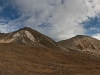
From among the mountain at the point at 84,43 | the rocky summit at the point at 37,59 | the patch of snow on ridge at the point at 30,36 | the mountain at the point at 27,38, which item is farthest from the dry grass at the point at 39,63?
the mountain at the point at 84,43

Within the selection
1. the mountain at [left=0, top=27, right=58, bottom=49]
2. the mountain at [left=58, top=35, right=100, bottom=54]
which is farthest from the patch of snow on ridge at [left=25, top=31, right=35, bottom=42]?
the mountain at [left=58, top=35, right=100, bottom=54]

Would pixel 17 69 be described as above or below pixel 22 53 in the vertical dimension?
below

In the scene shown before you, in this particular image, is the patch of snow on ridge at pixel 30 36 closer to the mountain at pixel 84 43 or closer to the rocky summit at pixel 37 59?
the rocky summit at pixel 37 59

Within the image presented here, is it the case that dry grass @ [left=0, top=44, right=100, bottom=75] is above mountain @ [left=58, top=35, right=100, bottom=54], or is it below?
below

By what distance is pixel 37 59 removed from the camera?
32125mm

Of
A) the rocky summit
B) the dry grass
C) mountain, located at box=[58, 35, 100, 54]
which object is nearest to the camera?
the dry grass

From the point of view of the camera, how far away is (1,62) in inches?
→ 1019

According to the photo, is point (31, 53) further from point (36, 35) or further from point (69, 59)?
point (36, 35)

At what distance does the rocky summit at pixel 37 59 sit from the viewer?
25.2m

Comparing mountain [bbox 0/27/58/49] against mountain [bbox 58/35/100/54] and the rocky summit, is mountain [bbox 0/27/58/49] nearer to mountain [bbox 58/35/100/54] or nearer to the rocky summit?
the rocky summit

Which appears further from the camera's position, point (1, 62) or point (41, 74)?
point (1, 62)

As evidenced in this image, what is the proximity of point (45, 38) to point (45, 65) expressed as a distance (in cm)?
2893

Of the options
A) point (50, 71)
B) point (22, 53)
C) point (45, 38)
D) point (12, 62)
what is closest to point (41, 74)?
point (50, 71)

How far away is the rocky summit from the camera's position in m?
25.2
